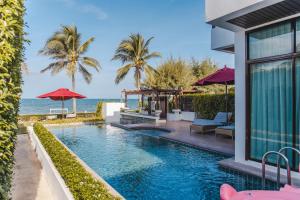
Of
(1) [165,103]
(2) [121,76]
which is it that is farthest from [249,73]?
(2) [121,76]

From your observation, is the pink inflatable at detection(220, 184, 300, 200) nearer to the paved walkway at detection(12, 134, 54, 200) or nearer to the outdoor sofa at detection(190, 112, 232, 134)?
the paved walkway at detection(12, 134, 54, 200)

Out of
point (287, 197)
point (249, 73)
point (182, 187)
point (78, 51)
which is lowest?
point (182, 187)

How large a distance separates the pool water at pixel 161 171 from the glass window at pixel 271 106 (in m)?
1.03

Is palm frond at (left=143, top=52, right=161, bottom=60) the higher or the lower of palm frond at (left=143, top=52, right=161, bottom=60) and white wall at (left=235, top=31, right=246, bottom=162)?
the higher

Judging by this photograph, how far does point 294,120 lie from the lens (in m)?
5.75

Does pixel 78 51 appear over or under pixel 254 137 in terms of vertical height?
over

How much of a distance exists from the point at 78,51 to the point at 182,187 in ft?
77.6

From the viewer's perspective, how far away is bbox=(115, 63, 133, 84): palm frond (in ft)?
92.0

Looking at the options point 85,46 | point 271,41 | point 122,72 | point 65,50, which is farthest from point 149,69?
point 271,41

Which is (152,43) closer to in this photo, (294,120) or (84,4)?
(84,4)

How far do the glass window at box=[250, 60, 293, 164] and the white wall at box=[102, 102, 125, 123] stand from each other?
1700 cm

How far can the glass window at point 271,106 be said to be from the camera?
588 cm

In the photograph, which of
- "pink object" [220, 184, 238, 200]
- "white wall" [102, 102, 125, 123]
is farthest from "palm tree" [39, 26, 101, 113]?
"pink object" [220, 184, 238, 200]

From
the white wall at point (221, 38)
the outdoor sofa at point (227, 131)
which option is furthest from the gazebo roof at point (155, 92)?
the white wall at point (221, 38)
